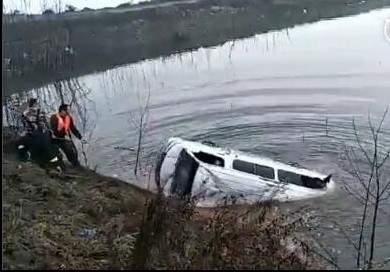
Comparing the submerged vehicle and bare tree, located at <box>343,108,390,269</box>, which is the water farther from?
the submerged vehicle

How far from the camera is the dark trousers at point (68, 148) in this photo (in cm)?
1552

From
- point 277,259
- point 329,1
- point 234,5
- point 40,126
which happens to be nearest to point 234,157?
point 40,126

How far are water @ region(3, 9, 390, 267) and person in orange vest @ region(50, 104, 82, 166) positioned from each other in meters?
2.73

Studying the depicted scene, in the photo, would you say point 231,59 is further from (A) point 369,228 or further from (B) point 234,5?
(A) point 369,228

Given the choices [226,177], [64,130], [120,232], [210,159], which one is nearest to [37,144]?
[64,130]

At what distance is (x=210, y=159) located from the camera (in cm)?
1617

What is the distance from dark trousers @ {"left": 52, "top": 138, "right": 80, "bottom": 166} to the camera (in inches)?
611

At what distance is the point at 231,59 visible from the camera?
3578cm

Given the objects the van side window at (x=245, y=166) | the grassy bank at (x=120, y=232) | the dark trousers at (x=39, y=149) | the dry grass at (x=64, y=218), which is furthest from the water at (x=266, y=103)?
the dry grass at (x=64, y=218)

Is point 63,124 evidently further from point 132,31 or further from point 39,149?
point 132,31

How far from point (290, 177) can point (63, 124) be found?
567 centimetres

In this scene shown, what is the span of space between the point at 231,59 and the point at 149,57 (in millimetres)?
5190

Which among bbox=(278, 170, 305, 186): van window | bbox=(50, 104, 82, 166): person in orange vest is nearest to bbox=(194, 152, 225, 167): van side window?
bbox=(278, 170, 305, 186): van window

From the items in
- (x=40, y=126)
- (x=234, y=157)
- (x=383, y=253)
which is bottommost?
(x=383, y=253)
